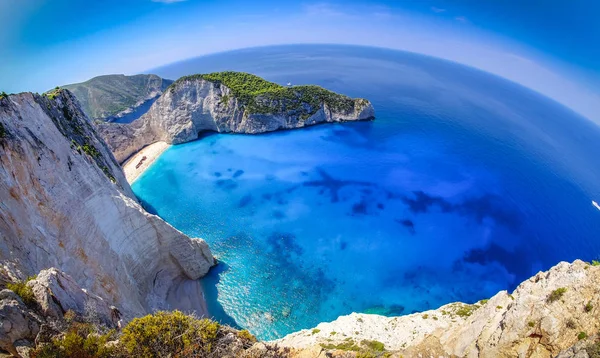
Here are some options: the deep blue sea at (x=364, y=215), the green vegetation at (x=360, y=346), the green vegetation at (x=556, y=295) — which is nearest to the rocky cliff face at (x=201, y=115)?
the deep blue sea at (x=364, y=215)

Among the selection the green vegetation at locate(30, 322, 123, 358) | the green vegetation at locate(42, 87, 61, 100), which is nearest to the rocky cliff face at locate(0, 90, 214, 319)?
the green vegetation at locate(42, 87, 61, 100)

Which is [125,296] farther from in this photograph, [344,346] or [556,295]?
[556,295]

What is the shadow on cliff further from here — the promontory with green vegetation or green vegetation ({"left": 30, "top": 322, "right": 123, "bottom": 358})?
green vegetation ({"left": 30, "top": 322, "right": 123, "bottom": 358})

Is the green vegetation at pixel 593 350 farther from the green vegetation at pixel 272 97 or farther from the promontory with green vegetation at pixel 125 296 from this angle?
the green vegetation at pixel 272 97

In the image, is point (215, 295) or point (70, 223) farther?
point (215, 295)

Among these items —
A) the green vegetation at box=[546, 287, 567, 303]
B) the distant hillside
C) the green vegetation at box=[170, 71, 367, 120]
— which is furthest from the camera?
the distant hillside

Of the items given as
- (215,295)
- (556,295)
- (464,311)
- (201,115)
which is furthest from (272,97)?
(556,295)
